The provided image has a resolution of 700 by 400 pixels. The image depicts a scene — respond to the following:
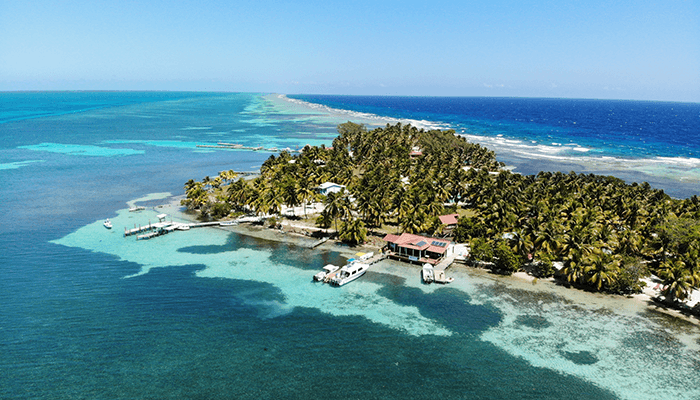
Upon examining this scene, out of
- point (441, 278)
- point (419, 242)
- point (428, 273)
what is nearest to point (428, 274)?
point (428, 273)

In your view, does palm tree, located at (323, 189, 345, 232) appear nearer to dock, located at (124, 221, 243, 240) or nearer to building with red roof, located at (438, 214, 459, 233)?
building with red roof, located at (438, 214, 459, 233)

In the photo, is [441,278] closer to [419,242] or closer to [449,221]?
[419,242]

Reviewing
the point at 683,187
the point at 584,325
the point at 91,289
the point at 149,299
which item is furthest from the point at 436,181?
the point at 683,187

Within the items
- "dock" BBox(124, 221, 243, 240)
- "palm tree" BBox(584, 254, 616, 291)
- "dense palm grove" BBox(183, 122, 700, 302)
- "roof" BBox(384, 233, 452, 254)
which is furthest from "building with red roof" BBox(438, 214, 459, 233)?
"dock" BBox(124, 221, 243, 240)

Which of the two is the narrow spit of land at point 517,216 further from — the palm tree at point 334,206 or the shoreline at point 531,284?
the shoreline at point 531,284

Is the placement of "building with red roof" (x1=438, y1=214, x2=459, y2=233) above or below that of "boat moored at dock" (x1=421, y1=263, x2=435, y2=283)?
above
